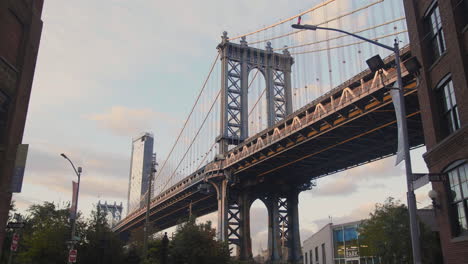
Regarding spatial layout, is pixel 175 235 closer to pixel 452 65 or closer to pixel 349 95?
pixel 349 95

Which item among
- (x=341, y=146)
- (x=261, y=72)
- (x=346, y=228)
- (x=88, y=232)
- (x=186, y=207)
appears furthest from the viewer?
(x=186, y=207)

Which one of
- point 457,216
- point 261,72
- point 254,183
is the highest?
point 261,72

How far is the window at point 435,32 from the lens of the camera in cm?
2075

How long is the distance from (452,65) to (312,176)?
49.9 metres

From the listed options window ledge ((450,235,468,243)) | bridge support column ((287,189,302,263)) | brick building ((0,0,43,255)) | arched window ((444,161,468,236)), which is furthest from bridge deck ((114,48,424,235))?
brick building ((0,0,43,255))

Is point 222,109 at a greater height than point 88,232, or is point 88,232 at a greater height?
point 222,109

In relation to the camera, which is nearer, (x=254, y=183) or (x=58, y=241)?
(x=58, y=241)

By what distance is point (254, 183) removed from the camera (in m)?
67.2

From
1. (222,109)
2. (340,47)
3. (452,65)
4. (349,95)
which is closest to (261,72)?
(222,109)

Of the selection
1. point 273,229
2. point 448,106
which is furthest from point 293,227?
point 448,106

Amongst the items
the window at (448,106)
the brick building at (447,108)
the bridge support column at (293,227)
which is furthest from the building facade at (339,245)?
the window at (448,106)

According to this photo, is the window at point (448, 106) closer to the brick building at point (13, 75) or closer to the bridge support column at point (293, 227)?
the brick building at point (13, 75)

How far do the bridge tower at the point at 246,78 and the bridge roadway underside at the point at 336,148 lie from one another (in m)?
A: 8.65

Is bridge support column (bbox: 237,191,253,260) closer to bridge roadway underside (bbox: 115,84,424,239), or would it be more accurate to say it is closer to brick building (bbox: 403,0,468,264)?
bridge roadway underside (bbox: 115,84,424,239)
